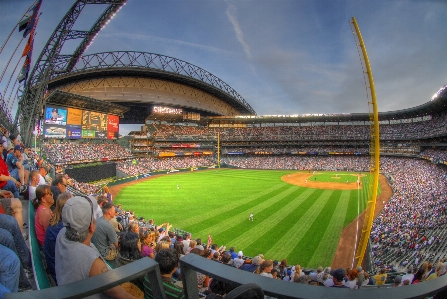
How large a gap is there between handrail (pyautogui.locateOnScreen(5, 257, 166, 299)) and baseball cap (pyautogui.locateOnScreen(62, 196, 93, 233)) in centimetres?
108

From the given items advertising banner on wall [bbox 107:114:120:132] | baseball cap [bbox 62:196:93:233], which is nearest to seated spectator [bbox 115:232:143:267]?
baseball cap [bbox 62:196:93:233]

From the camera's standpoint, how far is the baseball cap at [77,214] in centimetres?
234

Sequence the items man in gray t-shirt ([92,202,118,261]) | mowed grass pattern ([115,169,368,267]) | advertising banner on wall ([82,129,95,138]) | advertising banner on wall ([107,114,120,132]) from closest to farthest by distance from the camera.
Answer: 1. man in gray t-shirt ([92,202,118,261])
2. mowed grass pattern ([115,169,368,267])
3. advertising banner on wall ([82,129,95,138])
4. advertising banner on wall ([107,114,120,132])

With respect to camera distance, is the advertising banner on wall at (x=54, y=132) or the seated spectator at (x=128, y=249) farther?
the advertising banner on wall at (x=54, y=132)

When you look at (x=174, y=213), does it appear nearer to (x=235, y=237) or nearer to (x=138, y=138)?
(x=235, y=237)

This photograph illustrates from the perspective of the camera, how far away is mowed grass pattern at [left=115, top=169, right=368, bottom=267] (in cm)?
1617

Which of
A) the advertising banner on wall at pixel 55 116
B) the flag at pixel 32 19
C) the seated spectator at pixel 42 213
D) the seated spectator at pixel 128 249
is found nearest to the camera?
the seated spectator at pixel 128 249

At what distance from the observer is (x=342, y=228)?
64.4 ft

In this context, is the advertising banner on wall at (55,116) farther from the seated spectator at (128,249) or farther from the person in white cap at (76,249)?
the person in white cap at (76,249)

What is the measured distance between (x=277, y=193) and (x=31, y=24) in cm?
2985

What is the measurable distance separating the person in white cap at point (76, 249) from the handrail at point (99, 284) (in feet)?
2.92

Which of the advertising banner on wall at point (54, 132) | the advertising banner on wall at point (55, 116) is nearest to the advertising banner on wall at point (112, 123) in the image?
the advertising banner on wall at point (55, 116)

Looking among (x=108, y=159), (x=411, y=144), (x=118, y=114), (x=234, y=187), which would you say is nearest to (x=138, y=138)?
(x=118, y=114)

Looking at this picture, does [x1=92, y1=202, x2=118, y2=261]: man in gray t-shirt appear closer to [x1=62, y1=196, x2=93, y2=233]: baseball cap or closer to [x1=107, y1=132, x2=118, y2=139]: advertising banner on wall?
[x1=62, y1=196, x2=93, y2=233]: baseball cap
